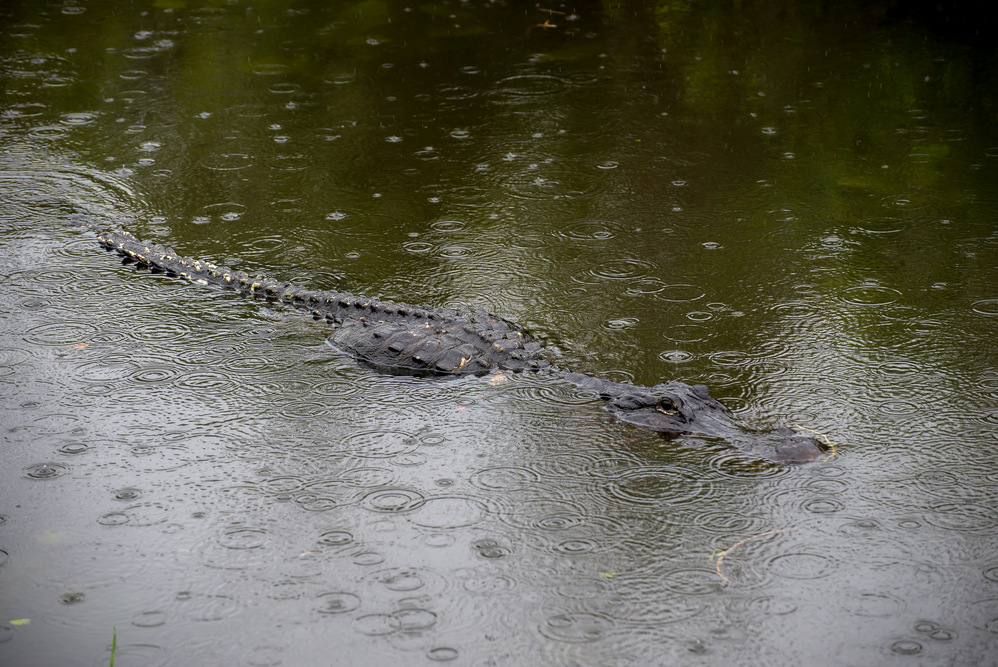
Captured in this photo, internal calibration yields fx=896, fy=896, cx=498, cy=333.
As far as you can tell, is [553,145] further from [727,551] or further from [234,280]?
[727,551]

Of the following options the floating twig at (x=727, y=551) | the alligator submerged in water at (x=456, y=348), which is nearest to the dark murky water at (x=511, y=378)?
the floating twig at (x=727, y=551)

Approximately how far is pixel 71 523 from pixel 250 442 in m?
0.86

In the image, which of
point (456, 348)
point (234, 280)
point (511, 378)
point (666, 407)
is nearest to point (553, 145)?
→ point (234, 280)

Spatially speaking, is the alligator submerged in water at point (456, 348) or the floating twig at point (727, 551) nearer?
the floating twig at point (727, 551)

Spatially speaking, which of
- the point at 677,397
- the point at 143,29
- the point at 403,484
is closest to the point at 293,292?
the point at 403,484

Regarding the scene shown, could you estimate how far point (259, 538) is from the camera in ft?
11.9

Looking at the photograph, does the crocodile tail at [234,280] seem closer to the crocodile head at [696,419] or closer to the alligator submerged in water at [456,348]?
the alligator submerged in water at [456,348]

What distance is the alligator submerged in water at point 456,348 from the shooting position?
13.9 ft

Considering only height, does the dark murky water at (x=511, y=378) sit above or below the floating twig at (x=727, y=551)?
above

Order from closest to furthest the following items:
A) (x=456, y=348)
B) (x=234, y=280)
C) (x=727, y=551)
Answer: (x=727, y=551), (x=456, y=348), (x=234, y=280)

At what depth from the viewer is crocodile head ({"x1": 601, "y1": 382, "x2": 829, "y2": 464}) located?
404cm

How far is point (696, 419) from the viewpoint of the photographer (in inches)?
168

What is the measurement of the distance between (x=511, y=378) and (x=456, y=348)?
0.36 m

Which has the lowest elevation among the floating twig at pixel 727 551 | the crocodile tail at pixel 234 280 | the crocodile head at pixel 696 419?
the floating twig at pixel 727 551
